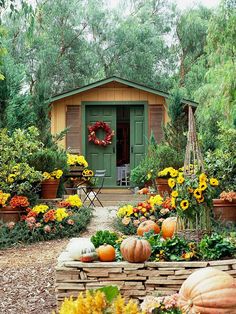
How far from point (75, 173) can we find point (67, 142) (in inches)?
108

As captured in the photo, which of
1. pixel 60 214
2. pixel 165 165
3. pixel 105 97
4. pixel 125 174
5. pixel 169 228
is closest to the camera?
pixel 169 228

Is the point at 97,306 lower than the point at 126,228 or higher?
higher

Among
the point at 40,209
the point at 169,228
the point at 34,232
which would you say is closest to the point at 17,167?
the point at 40,209

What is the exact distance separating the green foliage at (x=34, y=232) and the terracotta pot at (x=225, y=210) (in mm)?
2000

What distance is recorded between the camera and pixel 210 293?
149 inches

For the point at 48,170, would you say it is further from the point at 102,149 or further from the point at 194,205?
the point at 102,149

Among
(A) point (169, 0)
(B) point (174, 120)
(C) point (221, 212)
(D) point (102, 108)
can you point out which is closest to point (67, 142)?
(D) point (102, 108)

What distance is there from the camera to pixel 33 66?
25453 mm

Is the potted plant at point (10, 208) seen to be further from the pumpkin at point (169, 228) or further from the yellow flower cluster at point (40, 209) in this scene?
the pumpkin at point (169, 228)

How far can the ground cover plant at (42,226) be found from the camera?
321 inches

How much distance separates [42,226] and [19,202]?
546 mm

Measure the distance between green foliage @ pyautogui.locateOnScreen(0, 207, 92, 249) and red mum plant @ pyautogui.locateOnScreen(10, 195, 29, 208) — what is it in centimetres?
27

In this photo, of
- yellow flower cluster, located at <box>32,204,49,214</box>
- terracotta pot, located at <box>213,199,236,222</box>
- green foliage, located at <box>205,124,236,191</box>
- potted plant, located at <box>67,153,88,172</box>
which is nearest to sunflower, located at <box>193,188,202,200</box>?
terracotta pot, located at <box>213,199,236,222</box>

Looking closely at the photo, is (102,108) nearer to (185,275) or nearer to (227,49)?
(227,49)
